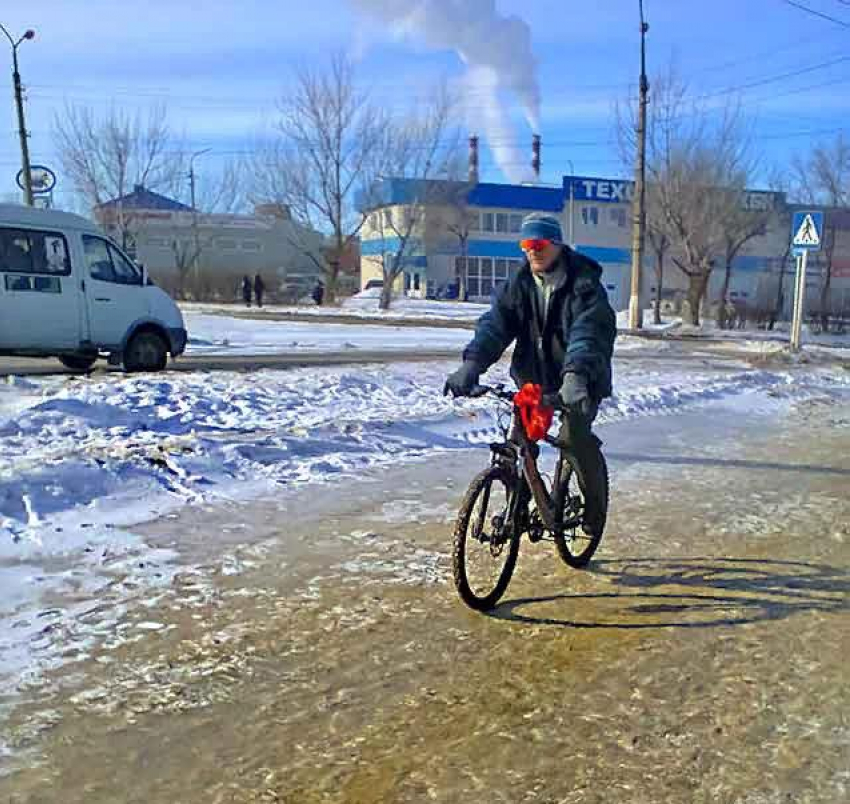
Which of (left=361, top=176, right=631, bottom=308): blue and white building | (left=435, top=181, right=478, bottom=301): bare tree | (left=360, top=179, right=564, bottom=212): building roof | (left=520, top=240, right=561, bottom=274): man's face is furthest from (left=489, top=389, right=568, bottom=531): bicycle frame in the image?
(left=361, top=176, right=631, bottom=308): blue and white building

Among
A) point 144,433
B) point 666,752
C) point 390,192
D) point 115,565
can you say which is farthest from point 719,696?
point 390,192

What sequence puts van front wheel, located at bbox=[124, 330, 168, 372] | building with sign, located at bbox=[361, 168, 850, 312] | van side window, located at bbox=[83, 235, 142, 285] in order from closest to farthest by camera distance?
van side window, located at bbox=[83, 235, 142, 285], van front wheel, located at bbox=[124, 330, 168, 372], building with sign, located at bbox=[361, 168, 850, 312]

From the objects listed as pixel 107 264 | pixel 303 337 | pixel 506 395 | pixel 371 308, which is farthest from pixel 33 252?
pixel 371 308

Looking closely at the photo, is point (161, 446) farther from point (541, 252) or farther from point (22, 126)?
point (22, 126)

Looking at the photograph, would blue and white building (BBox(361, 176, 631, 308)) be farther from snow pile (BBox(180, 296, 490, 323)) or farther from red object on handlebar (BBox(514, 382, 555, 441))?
red object on handlebar (BBox(514, 382, 555, 441))

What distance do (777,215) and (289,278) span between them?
98.2 ft

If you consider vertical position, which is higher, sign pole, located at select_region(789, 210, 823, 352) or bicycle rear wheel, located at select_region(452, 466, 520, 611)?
sign pole, located at select_region(789, 210, 823, 352)

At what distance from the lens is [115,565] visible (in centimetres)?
478

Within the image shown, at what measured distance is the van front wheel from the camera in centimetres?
1283

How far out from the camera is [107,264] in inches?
491

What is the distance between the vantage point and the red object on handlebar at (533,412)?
4.26m

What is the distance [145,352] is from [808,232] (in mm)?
12088

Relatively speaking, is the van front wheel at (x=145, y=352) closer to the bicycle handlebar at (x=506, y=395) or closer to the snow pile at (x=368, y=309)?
the bicycle handlebar at (x=506, y=395)

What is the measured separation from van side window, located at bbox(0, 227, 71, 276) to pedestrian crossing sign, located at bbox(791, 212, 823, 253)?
1285cm
